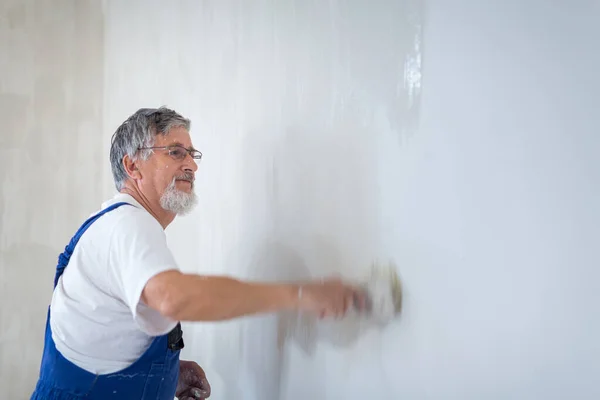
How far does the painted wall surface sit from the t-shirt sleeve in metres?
0.36

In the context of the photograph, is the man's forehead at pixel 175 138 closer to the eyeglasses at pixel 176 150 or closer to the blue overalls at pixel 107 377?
the eyeglasses at pixel 176 150

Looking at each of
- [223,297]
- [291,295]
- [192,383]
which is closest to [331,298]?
[291,295]

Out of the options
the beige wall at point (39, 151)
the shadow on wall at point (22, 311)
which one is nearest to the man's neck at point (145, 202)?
the beige wall at point (39, 151)

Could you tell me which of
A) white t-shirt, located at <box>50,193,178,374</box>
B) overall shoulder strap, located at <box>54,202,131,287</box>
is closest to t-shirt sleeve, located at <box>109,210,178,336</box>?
white t-shirt, located at <box>50,193,178,374</box>

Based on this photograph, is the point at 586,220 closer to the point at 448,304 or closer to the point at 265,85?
the point at 448,304

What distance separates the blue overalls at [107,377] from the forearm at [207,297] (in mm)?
309

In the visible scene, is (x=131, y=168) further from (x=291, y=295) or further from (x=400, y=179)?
(x=400, y=179)

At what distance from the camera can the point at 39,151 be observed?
2.14 meters

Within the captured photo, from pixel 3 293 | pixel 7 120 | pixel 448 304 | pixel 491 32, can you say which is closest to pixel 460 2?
pixel 491 32

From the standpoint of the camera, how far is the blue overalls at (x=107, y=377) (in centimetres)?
112

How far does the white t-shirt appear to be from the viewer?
0.91m

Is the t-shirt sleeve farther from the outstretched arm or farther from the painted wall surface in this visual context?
the painted wall surface

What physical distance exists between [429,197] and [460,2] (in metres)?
0.33

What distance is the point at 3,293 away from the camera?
6.90 feet
